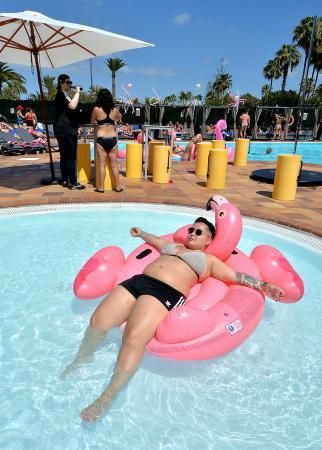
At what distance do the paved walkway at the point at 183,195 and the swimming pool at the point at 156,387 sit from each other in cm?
220

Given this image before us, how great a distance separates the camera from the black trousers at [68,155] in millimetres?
6512

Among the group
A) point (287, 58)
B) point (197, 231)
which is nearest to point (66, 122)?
point (197, 231)

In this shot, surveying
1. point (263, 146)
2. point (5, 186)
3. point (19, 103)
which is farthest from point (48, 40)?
point (19, 103)

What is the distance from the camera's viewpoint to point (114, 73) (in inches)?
1724

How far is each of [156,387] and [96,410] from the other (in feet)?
1.53

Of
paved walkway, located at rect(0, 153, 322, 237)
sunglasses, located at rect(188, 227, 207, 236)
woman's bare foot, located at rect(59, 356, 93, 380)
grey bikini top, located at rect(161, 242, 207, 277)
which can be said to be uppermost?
sunglasses, located at rect(188, 227, 207, 236)

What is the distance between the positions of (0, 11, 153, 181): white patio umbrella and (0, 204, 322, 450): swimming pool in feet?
14.0

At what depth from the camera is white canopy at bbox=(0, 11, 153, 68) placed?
19.6 ft

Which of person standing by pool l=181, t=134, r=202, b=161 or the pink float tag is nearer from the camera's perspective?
the pink float tag

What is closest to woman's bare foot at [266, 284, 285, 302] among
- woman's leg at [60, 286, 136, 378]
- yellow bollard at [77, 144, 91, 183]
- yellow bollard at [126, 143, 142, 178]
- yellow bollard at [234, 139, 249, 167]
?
woman's leg at [60, 286, 136, 378]

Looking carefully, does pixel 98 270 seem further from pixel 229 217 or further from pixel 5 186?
pixel 5 186

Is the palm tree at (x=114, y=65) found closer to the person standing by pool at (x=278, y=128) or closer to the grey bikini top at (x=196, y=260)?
the person standing by pool at (x=278, y=128)

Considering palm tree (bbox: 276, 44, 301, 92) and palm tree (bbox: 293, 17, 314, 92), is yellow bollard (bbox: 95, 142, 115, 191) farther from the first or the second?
palm tree (bbox: 276, 44, 301, 92)

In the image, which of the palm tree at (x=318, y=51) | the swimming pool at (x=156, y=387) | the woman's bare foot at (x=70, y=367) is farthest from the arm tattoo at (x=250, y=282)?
the palm tree at (x=318, y=51)
